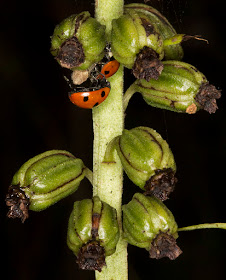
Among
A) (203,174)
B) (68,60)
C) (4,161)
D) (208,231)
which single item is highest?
(68,60)

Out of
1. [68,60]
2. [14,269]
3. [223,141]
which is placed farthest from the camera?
[223,141]

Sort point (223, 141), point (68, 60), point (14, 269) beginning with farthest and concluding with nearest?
1. point (223, 141)
2. point (14, 269)
3. point (68, 60)

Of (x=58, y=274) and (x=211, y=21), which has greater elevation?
(x=211, y=21)

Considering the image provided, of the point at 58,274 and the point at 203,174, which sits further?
the point at 203,174

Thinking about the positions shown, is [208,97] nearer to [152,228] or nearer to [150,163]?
[150,163]

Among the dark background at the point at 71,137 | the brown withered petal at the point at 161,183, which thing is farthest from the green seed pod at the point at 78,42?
the dark background at the point at 71,137

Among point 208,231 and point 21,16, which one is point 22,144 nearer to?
point 21,16

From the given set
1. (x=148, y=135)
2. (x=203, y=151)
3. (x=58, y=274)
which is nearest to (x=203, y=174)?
(x=203, y=151)

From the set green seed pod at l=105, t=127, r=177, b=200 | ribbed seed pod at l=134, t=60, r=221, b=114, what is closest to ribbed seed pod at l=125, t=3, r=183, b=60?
ribbed seed pod at l=134, t=60, r=221, b=114
